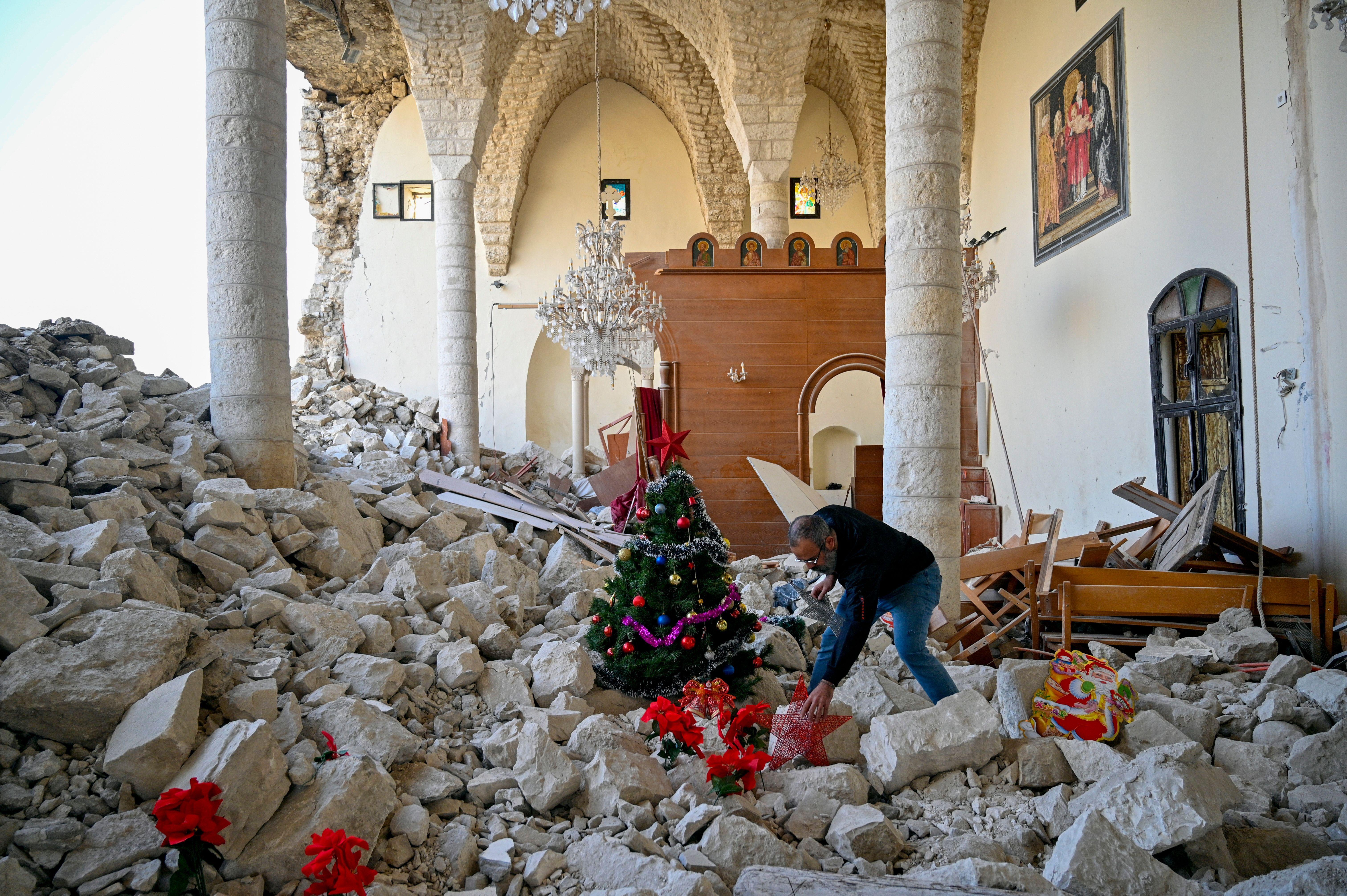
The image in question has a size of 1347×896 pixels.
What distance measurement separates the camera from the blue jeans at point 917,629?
3875 mm

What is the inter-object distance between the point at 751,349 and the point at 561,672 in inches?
276

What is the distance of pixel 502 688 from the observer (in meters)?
4.04

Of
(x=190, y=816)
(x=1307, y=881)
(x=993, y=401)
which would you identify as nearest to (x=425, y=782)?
(x=190, y=816)

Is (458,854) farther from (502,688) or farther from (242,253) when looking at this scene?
(242,253)

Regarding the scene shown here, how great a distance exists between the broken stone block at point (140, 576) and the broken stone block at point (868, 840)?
290cm

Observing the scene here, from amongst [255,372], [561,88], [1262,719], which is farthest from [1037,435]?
[561,88]

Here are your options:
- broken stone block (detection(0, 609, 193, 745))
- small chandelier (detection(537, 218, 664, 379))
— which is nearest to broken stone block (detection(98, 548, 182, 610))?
broken stone block (detection(0, 609, 193, 745))

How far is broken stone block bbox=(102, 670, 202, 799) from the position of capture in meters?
2.74

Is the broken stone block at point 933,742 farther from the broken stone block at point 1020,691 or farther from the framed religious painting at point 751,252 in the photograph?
the framed religious painting at point 751,252

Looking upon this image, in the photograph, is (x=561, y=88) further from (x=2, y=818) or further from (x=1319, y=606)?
(x=2, y=818)

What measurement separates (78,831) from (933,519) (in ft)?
15.3

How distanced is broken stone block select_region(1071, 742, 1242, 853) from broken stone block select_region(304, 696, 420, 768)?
239cm

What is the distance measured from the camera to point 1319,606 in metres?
5.02

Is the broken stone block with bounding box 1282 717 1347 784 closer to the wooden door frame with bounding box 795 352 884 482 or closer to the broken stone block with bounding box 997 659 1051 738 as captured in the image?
the broken stone block with bounding box 997 659 1051 738
